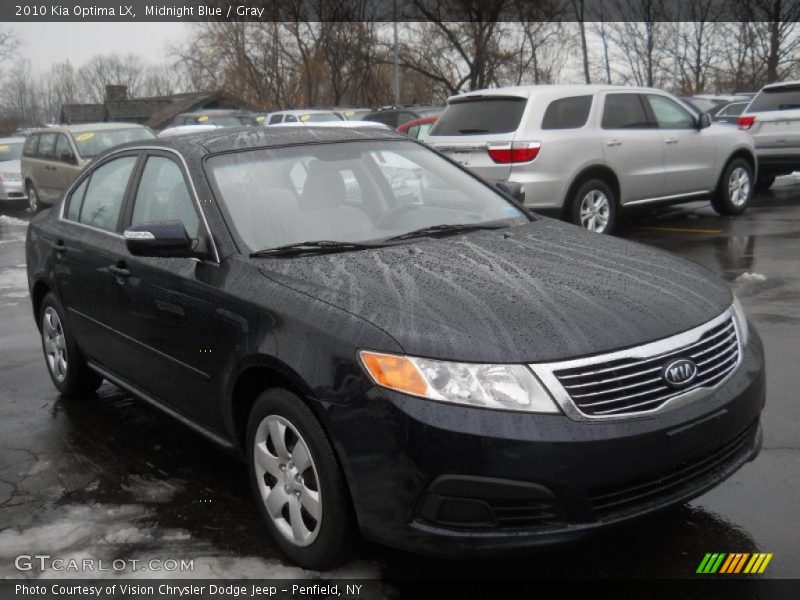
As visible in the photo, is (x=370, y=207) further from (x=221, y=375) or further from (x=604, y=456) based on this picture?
(x=604, y=456)

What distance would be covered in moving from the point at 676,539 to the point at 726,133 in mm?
9371

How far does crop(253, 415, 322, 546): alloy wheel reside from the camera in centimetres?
315

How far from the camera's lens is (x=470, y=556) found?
2.79 meters

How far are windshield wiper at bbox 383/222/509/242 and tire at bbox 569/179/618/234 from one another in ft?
18.7

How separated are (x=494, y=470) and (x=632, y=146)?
8367mm

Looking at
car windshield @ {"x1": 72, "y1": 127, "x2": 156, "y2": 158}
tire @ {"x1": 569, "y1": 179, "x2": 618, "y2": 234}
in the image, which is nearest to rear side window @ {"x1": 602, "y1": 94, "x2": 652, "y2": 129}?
tire @ {"x1": 569, "y1": 179, "x2": 618, "y2": 234}

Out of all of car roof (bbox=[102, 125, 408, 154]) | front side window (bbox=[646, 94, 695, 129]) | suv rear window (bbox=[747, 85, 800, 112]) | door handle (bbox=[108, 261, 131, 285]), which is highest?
suv rear window (bbox=[747, 85, 800, 112])

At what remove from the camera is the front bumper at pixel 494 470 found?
2.71 meters

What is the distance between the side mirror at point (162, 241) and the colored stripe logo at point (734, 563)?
2.35 meters

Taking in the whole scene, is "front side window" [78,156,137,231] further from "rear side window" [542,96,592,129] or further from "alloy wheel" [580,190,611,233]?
"alloy wheel" [580,190,611,233]

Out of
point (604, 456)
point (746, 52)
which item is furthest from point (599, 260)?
point (746, 52)

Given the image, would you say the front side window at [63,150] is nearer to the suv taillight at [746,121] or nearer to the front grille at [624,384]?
Result: the suv taillight at [746,121]

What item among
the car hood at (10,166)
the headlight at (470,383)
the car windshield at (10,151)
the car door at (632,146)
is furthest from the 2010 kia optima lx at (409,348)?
the car windshield at (10,151)

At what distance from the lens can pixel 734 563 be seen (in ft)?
10.4
